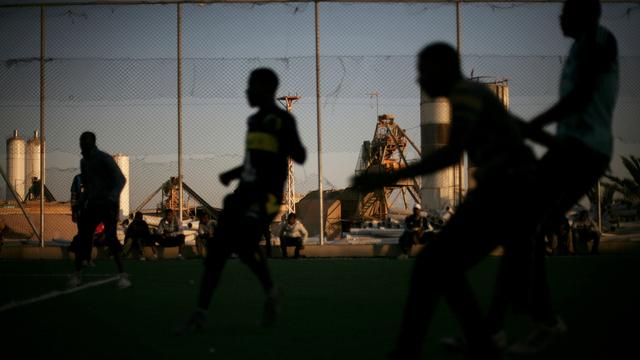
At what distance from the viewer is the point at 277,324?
17.4 feet

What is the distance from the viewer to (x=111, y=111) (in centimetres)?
1423

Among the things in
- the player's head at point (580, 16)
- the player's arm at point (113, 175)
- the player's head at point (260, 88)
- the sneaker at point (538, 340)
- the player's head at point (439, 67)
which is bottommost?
the sneaker at point (538, 340)

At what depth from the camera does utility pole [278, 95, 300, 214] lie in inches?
557

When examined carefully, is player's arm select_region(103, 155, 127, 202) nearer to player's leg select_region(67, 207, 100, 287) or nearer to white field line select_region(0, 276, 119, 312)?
player's leg select_region(67, 207, 100, 287)

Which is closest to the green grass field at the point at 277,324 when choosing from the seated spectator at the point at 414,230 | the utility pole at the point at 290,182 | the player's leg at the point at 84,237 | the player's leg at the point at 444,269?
the player's leg at the point at 84,237

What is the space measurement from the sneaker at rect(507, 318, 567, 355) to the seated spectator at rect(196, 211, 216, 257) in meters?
11.3

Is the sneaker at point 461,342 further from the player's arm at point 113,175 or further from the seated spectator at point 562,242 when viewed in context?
the seated spectator at point 562,242

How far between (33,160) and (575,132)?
12.5 m

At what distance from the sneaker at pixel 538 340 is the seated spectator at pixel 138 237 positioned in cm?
1183

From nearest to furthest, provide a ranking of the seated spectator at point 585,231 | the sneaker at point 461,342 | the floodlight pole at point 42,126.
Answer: the sneaker at point 461,342
the seated spectator at point 585,231
the floodlight pole at point 42,126

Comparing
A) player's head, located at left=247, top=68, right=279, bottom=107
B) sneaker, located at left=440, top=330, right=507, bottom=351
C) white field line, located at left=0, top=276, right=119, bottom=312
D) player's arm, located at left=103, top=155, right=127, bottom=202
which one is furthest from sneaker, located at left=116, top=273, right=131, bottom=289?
sneaker, located at left=440, top=330, right=507, bottom=351

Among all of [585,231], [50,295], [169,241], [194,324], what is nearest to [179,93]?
[169,241]

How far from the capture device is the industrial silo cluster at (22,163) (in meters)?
14.5

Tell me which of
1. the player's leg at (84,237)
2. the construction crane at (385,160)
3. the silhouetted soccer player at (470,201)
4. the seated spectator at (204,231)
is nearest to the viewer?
the silhouetted soccer player at (470,201)
